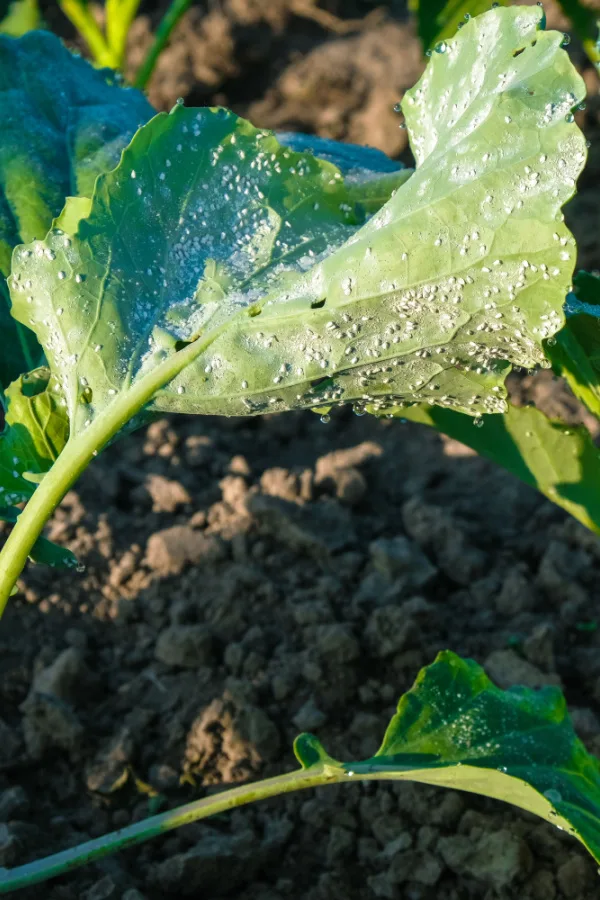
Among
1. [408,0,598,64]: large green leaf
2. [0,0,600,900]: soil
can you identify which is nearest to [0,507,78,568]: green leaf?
[0,0,600,900]: soil

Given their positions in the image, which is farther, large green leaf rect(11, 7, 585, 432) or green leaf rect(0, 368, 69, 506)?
green leaf rect(0, 368, 69, 506)

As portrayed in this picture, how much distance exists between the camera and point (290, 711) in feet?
4.93

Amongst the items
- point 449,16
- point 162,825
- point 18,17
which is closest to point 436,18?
point 449,16

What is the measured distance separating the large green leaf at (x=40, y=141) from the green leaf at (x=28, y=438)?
243mm

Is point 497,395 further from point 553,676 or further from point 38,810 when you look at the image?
point 38,810

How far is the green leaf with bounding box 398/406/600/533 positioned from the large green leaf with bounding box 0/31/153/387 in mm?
512

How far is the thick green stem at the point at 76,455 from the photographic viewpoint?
0.97 m

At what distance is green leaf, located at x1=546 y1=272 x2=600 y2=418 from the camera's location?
1.06 m

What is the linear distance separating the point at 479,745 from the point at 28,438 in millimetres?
595

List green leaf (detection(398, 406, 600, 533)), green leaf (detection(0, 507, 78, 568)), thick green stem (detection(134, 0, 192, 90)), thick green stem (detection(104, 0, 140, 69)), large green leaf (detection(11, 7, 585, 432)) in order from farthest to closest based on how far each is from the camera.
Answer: thick green stem (detection(104, 0, 140, 69))
thick green stem (detection(134, 0, 192, 90))
green leaf (detection(398, 406, 600, 533))
green leaf (detection(0, 507, 78, 568))
large green leaf (detection(11, 7, 585, 432))

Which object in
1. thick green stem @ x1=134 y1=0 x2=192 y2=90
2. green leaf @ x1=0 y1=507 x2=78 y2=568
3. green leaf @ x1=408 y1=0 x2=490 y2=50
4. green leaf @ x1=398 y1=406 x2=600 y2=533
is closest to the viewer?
green leaf @ x1=0 y1=507 x2=78 y2=568

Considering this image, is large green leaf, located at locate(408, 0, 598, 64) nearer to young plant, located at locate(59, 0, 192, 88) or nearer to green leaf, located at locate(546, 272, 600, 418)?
young plant, located at locate(59, 0, 192, 88)

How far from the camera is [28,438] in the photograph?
1.08m

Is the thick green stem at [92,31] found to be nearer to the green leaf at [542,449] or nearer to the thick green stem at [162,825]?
the green leaf at [542,449]
